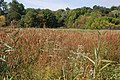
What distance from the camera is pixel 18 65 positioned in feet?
14.0

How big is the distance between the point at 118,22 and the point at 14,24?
66.0 metres

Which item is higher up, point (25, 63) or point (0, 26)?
point (0, 26)

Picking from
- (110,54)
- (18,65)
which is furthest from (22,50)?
(110,54)

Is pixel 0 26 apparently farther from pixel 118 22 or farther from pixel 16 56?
pixel 118 22

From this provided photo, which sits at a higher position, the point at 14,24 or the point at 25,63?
the point at 14,24

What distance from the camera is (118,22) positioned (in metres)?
69.5

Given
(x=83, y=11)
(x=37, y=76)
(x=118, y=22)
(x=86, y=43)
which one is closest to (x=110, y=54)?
(x=86, y=43)

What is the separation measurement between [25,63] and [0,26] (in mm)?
1941

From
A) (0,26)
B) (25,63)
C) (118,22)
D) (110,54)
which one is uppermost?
(0,26)

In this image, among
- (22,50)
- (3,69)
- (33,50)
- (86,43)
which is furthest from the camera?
(86,43)

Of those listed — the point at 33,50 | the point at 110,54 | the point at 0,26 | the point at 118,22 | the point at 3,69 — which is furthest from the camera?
the point at 118,22

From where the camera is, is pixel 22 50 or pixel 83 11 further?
pixel 83 11

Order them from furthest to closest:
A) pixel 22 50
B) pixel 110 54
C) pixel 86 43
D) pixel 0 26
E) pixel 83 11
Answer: pixel 83 11, pixel 86 43, pixel 110 54, pixel 0 26, pixel 22 50

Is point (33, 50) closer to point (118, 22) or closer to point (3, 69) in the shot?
point (3, 69)
